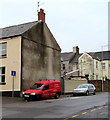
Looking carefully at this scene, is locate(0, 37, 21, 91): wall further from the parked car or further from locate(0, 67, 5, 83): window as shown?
the parked car

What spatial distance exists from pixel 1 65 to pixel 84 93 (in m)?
9.91

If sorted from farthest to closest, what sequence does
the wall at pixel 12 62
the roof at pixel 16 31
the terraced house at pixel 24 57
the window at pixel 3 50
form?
1. the window at pixel 3 50
2. the roof at pixel 16 31
3. the terraced house at pixel 24 57
4. the wall at pixel 12 62

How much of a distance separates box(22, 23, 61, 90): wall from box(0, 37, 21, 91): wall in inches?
20.5

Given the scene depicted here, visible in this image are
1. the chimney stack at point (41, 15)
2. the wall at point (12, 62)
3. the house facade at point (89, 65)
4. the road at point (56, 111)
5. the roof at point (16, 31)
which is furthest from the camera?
the house facade at point (89, 65)

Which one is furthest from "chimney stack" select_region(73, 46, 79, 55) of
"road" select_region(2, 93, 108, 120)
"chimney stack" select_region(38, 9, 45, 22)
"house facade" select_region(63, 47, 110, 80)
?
"road" select_region(2, 93, 108, 120)

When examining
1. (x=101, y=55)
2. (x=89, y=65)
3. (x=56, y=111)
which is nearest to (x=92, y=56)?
(x=89, y=65)

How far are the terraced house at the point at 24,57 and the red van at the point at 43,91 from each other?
2.53 meters

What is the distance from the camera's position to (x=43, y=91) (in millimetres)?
19188

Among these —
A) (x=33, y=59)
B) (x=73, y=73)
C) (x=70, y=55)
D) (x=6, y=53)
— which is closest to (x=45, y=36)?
(x=33, y=59)

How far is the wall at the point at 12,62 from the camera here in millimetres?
21691

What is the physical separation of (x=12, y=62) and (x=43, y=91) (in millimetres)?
5232

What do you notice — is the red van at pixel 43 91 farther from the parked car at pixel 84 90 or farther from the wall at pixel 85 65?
the wall at pixel 85 65

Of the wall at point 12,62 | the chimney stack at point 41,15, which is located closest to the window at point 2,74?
the wall at point 12,62

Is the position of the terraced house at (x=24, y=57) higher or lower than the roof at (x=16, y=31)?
lower
